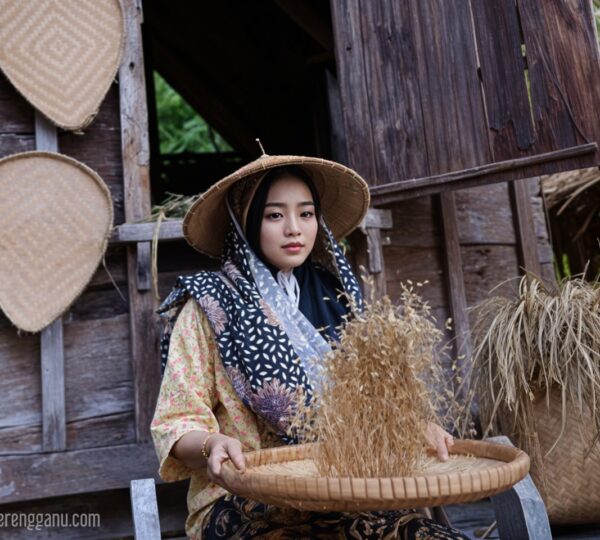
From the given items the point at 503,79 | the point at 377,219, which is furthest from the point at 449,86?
the point at 377,219

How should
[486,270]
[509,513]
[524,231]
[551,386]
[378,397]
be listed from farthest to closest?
[524,231] → [486,270] → [551,386] → [509,513] → [378,397]

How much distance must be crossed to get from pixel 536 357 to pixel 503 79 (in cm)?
108

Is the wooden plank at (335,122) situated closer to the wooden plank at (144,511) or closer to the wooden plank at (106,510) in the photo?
the wooden plank at (106,510)

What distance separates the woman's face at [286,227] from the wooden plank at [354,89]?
2.88 feet

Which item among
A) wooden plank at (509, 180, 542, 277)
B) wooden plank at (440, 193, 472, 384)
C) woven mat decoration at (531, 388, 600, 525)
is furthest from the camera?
wooden plank at (509, 180, 542, 277)

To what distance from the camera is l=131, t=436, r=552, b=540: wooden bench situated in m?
1.90

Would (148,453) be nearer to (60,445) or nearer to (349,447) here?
(60,445)

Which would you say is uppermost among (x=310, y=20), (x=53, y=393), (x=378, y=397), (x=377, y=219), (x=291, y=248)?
(x=310, y=20)

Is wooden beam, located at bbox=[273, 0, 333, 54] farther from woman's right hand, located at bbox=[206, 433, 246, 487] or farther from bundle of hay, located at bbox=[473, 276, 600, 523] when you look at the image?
woman's right hand, located at bbox=[206, 433, 246, 487]

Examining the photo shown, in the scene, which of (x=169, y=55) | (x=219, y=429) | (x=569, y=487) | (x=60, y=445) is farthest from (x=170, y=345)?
(x=169, y=55)

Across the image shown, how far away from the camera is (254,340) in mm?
2158

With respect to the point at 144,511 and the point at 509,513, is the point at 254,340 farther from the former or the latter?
the point at 509,513

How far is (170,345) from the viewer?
7.40ft

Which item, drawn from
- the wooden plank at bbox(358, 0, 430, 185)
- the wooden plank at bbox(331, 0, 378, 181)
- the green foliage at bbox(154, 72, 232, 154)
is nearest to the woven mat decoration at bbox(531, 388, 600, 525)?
the wooden plank at bbox(358, 0, 430, 185)
